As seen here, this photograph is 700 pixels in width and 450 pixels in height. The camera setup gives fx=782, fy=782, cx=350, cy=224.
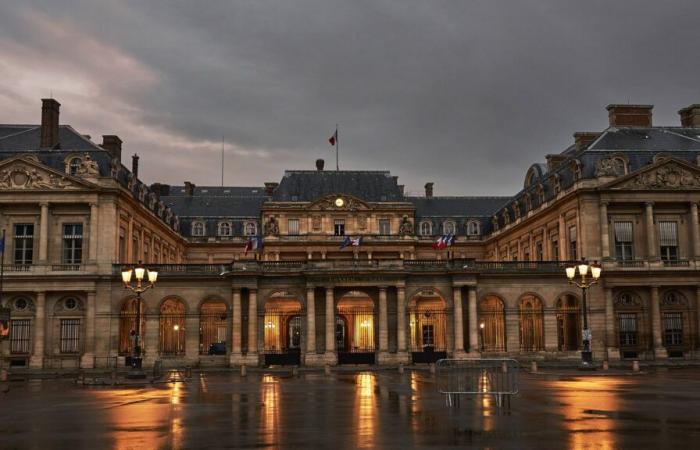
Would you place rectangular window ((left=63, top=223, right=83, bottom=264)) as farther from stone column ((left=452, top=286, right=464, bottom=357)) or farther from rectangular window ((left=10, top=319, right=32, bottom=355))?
stone column ((left=452, top=286, right=464, bottom=357))

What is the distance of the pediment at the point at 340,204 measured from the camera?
84.4 meters

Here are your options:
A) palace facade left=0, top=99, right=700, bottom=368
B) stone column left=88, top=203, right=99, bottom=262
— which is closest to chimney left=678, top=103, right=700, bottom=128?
palace facade left=0, top=99, right=700, bottom=368

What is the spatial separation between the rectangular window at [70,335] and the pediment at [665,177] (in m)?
40.0

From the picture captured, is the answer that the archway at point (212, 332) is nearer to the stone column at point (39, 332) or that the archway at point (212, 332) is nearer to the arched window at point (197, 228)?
→ the stone column at point (39, 332)

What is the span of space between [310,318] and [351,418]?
3548 centimetres

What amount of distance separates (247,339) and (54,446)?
39606 mm

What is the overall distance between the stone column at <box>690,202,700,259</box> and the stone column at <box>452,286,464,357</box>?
18.1 m

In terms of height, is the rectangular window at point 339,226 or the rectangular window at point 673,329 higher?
the rectangular window at point 339,226

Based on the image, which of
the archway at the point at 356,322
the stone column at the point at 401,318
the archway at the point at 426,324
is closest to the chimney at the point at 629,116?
the archway at the point at 426,324

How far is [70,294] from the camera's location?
55812 mm

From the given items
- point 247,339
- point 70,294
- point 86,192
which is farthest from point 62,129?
point 247,339

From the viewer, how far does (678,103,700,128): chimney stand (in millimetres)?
67938

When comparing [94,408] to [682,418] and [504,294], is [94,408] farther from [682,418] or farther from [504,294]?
[504,294]

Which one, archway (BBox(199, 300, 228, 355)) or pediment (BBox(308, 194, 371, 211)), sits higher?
pediment (BBox(308, 194, 371, 211))
